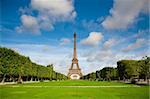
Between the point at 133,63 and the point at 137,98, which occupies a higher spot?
the point at 133,63

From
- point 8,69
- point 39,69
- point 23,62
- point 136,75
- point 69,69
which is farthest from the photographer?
point 69,69

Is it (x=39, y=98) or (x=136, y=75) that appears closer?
(x=39, y=98)

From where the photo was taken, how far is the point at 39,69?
109m

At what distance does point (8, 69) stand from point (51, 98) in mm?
45132

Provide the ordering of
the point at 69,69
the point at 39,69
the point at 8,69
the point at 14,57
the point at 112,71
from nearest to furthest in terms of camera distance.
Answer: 1. the point at 8,69
2. the point at 14,57
3. the point at 39,69
4. the point at 112,71
5. the point at 69,69

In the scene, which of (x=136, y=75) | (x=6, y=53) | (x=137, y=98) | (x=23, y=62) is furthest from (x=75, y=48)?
(x=137, y=98)

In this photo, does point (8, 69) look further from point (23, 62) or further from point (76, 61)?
point (76, 61)

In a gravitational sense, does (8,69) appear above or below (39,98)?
above

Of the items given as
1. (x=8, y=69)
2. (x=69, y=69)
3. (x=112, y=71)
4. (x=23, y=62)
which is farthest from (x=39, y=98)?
(x=69, y=69)

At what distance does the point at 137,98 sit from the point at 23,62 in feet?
206

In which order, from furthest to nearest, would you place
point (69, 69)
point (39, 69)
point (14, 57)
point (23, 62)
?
point (69, 69)
point (39, 69)
point (23, 62)
point (14, 57)

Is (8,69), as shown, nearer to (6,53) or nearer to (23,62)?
(6,53)

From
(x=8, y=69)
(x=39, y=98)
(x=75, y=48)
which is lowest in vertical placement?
(x=39, y=98)

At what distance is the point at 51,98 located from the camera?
23.3 m
